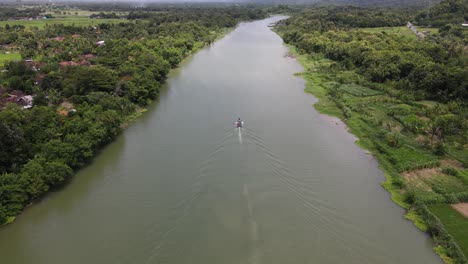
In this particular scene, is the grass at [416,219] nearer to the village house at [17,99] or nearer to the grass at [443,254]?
the grass at [443,254]

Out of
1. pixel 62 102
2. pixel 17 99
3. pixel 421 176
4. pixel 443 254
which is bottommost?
pixel 443 254

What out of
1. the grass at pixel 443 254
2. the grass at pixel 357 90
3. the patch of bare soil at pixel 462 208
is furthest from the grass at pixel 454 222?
the grass at pixel 357 90

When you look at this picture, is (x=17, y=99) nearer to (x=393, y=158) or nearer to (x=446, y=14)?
(x=393, y=158)

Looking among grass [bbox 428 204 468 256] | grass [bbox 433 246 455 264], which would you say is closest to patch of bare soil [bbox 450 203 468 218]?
grass [bbox 428 204 468 256]

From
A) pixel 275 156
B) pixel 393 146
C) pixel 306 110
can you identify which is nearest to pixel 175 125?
pixel 275 156

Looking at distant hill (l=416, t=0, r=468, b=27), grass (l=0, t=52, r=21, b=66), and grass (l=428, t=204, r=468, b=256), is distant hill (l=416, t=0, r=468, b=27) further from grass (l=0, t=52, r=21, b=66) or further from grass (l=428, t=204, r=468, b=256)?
grass (l=0, t=52, r=21, b=66)

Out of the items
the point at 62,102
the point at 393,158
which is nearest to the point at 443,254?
the point at 393,158
